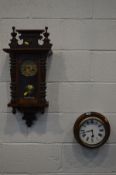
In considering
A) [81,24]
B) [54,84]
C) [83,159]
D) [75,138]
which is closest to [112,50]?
[81,24]

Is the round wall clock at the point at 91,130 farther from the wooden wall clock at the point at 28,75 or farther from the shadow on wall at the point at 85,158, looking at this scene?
the wooden wall clock at the point at 28,75

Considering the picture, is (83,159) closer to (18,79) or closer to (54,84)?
(54,84)

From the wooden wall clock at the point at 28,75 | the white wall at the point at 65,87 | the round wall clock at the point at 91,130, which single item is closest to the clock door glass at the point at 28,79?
the wooden wall clock at the point at 28,75

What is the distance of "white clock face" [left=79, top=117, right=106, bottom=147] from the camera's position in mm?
1798

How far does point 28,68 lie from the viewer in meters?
1.71

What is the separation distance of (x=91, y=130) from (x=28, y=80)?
496mm

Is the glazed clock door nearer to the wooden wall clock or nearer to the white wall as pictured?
the wooden wall clock

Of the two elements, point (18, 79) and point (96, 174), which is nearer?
point (18, 79)

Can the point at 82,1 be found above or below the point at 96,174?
above

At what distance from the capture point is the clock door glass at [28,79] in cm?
170

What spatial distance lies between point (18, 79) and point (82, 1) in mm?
615

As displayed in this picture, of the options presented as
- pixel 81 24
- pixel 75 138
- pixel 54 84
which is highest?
pixel 81 24

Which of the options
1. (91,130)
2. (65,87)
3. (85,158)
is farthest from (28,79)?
(85,158)

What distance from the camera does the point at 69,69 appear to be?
180cm
